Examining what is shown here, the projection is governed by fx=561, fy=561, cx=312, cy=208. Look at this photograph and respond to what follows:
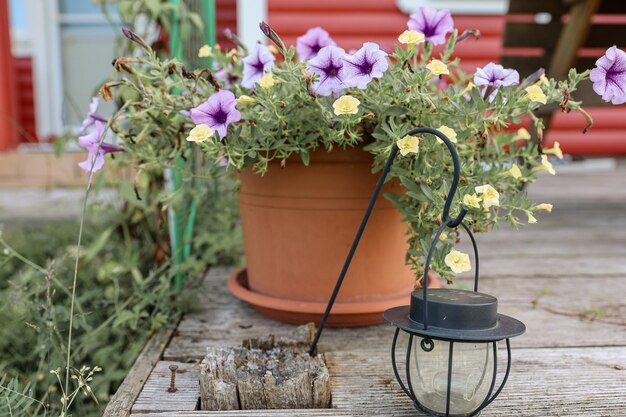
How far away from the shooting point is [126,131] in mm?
1324

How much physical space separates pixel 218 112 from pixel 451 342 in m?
0.56

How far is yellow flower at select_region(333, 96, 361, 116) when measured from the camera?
3.02ft

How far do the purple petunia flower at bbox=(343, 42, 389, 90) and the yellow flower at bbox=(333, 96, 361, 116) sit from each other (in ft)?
0.08

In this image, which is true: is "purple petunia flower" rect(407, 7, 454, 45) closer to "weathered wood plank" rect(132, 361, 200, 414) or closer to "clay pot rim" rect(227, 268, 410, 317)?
"clay pot rim" rect(227, 268, 410, 317)

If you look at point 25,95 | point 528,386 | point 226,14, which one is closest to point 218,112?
point 528,386

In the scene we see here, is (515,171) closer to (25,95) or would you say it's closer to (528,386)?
(528,386)

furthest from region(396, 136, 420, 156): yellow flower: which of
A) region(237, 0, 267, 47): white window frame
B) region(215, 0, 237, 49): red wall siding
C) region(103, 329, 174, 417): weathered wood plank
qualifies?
region(215, 0, 237, 49): red wall siding

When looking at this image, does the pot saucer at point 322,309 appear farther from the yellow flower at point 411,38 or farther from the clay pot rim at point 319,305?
the yellow flower at point 411,38

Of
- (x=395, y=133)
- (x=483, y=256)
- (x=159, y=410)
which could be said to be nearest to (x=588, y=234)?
(x=483, y=256)

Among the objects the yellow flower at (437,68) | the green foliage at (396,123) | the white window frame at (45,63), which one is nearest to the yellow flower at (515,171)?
the green foliage at (396,123)

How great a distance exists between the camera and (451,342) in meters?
0.75

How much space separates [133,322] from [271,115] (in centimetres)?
54

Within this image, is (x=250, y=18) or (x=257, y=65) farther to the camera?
(x=250, y=18)

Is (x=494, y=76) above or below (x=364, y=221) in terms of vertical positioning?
above
